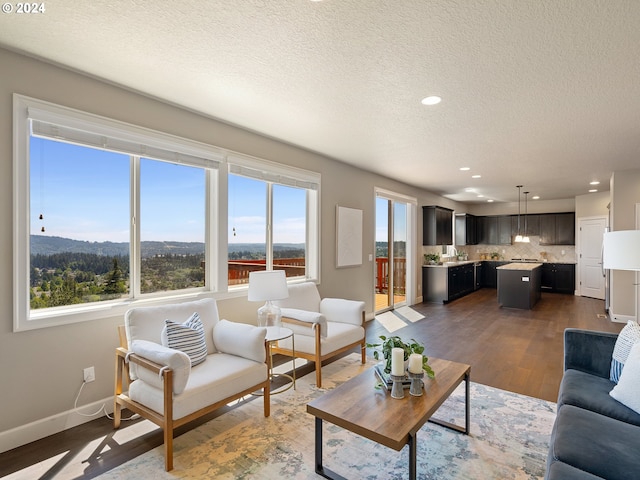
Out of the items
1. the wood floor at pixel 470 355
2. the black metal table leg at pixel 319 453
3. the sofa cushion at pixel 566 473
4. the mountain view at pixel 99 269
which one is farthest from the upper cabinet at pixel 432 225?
the sofa cushion at pixel 566 473

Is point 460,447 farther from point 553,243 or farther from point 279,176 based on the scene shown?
point 553,243

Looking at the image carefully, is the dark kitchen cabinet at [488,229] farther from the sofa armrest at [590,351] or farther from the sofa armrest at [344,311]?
the sofa armrest at [590,351]

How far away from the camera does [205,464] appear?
2.06 m

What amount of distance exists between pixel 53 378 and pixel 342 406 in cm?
209

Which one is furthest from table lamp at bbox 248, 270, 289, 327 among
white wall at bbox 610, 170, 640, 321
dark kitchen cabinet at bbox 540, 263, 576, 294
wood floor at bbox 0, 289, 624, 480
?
dark kitchen cabinet at bbox 540, 263, 576, 294

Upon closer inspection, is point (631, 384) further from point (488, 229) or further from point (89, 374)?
point (488, 229)

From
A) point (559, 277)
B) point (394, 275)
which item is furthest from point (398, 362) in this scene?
point (559, 277)

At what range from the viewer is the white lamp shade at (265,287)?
10.4ft

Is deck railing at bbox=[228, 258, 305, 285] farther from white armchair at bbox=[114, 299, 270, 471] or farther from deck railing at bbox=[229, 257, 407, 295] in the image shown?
white armchair at bbox=[114, 299, 270, 471]

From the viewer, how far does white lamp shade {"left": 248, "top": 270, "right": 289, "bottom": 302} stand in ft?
10.4

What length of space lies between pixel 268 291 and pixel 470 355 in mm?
2665

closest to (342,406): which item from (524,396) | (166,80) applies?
(524,396)

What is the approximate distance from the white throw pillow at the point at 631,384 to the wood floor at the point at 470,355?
A: 46.4 inches

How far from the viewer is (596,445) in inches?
59.7
